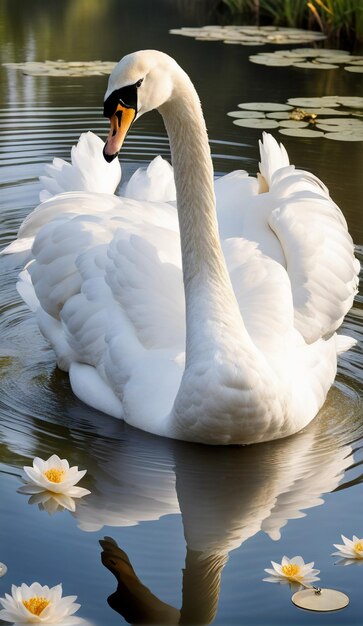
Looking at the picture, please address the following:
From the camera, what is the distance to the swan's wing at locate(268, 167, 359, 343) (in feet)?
17.3

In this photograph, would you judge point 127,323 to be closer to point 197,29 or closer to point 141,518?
point 141,518

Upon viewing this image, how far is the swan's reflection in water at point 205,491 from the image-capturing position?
3.87 m

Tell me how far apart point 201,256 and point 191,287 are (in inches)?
5.4

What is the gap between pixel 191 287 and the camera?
185 inches

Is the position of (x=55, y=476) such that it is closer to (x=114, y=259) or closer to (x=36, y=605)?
(x=36, y=605)

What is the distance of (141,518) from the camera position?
4273 mm

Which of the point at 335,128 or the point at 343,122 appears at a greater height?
the point at 343,122

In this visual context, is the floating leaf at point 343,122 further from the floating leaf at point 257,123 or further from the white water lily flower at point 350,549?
the white water lily flower at point 350,549

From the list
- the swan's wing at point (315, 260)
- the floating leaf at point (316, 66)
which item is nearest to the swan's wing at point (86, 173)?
the swan's wing at point (315, 260)

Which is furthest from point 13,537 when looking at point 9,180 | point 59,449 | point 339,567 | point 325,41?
point 325,41

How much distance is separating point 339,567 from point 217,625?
54 centimetres

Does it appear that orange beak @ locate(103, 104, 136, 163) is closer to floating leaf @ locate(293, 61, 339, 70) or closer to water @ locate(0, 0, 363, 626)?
water @ locate(0, 0, 363, 626)

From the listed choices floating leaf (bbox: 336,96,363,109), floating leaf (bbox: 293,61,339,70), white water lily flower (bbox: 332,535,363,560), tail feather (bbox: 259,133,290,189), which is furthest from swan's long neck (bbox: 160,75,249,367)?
floating leaf (bbox: 293,61,339,70)

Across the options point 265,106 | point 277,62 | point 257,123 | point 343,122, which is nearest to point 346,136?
point 343,122
